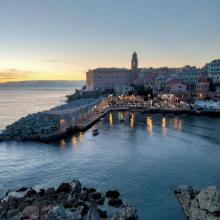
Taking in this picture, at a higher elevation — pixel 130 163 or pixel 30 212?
pixel 30 212

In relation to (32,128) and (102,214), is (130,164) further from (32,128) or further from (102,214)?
(32,128)

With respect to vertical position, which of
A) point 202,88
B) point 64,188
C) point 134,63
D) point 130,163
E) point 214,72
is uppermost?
point 134,63

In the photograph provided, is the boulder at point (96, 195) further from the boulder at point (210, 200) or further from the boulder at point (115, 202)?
the boulder at point (210, 200)

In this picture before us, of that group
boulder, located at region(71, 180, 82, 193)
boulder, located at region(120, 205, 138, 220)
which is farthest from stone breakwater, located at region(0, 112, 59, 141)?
boulder, located at region(120, 205, 138, 220)

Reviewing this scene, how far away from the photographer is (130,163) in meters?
25.0

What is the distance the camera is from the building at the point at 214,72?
77.2 m

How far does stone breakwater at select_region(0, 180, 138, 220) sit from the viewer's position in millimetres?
14539

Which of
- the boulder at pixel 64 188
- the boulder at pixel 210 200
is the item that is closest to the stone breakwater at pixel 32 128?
the boulder at pixel 64 188

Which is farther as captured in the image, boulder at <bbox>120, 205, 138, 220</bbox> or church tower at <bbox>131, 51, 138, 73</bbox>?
church tower at <bbox>131, 51, 138, 73</bbox>

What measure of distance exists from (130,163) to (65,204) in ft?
31.2

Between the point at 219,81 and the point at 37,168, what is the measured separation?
201ft

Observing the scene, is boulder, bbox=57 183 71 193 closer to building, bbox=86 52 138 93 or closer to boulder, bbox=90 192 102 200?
boulder, bbox=90 192 102 200

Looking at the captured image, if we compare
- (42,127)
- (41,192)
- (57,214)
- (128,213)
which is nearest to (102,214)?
(128,213)

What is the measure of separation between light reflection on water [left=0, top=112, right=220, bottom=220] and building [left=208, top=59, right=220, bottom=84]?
134 feet
